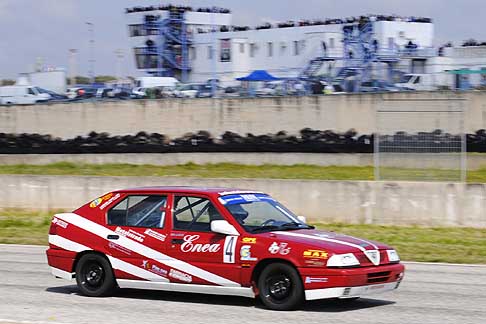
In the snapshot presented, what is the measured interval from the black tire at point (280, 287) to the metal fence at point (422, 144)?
12.3 m

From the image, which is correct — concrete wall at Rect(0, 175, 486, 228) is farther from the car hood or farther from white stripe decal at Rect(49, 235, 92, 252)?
white stripe decal at Rect(49, 235, 92, 252)

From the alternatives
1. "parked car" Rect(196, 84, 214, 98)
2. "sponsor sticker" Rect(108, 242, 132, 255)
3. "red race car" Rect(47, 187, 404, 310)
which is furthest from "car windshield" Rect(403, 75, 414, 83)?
"sponsor sticker" Rect(108, 242, 132, 255)

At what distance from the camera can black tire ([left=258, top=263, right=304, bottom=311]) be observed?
9.77 metres

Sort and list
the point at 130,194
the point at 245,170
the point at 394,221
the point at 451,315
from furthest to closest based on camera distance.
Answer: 1. the point at 245,170
2. the point at 394,221
3. the point at 130,194
4. the point at 451,315

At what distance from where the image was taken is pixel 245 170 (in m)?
35.6

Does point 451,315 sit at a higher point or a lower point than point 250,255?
lower

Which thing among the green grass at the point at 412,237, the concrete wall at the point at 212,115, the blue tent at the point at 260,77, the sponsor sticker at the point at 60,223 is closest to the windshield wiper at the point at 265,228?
the sponsor sticker at the point at 60,223

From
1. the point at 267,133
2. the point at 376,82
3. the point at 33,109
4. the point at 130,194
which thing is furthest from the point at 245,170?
the point at 130,194

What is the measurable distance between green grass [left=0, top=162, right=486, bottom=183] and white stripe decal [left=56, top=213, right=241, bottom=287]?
1981 cm

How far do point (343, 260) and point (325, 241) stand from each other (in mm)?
419

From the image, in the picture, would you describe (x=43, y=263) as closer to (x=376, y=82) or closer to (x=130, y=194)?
(x=130, y=194)

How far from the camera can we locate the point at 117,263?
1091cm

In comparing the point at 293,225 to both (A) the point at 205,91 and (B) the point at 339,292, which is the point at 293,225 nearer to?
(B) the point at 339,292

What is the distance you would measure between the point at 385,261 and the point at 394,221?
10585 millimetres
